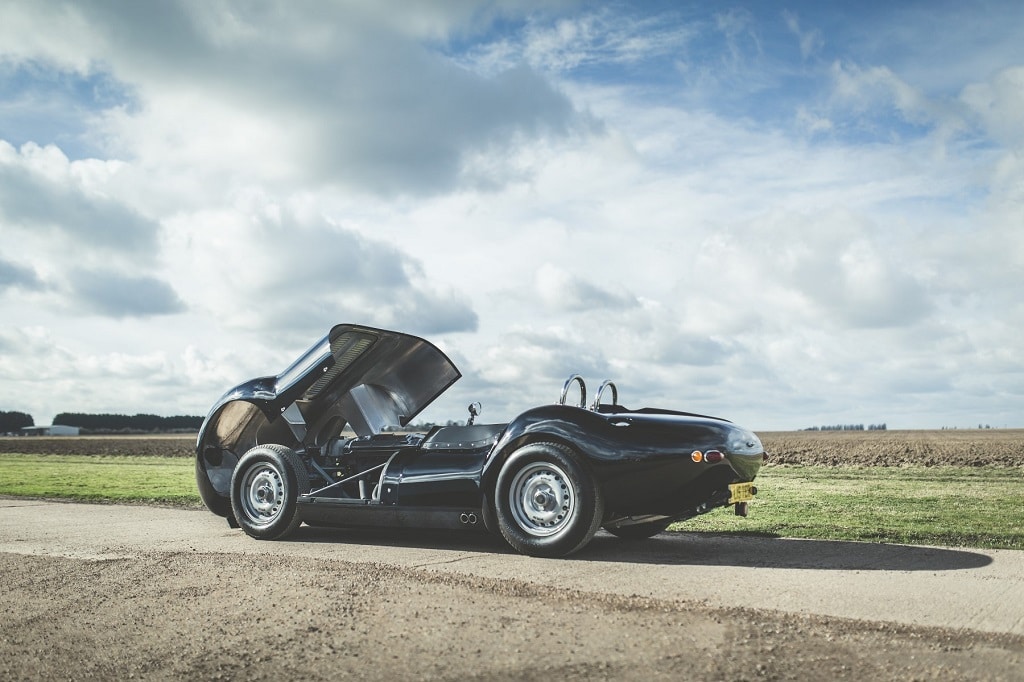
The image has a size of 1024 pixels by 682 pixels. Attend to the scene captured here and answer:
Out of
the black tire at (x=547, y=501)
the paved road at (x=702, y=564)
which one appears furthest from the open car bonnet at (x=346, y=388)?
the black tire at (x=547, y=501)

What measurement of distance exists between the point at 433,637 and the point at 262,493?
4.46 metres

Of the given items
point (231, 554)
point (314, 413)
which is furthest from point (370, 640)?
point (314, 413)

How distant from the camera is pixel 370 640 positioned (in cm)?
422

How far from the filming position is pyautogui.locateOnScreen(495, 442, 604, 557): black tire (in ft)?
21.1

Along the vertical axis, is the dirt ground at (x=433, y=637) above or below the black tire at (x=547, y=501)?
below

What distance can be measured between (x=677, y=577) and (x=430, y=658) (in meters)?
2.35

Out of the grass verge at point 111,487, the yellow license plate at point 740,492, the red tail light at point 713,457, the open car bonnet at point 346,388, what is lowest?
the grass verge at point 111,487

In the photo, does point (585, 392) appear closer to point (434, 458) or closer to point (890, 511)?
point (434, 458)

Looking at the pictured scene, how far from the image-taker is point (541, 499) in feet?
21.9

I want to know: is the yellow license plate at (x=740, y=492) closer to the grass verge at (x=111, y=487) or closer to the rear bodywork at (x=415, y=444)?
the rear bodywork at (x=415, y=444)

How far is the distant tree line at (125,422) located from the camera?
141125 millimetres

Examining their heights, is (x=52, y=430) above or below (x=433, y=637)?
above

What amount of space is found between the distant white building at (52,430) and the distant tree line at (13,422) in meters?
2.27

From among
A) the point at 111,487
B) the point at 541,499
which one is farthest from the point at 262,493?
the point at 111,487
